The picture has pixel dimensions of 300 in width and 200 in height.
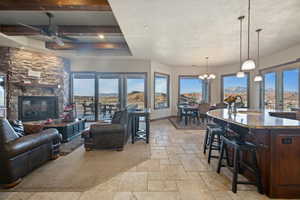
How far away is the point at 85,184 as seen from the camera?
2.16m

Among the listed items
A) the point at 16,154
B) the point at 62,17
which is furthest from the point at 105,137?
the point at 62,17

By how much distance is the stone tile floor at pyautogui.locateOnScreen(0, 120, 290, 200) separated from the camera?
75.2 inches

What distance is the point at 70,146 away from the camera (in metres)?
3.69

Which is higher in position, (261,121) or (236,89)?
(236,89)

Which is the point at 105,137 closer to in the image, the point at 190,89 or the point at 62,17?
the point at 62,17

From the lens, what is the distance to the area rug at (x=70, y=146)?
11.0ft

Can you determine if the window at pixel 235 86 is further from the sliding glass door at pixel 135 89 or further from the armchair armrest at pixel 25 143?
the armchair armrest at pixel 25 143

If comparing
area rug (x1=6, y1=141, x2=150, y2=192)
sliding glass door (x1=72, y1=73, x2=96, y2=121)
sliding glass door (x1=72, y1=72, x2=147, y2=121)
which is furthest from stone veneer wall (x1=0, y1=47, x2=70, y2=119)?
area rug (x1=6, y1=141, x2=150, y2=192)

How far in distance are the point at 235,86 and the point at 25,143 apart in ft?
28.4

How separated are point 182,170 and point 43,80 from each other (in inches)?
248

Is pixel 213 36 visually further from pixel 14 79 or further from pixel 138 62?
pixel 14 79

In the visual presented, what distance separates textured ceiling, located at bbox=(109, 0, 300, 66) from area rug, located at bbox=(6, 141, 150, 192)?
2939 mm

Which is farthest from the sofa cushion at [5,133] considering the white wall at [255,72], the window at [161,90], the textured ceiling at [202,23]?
the white wall at [255,72]

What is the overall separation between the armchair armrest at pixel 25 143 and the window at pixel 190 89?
684 cm
